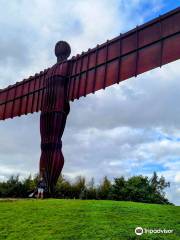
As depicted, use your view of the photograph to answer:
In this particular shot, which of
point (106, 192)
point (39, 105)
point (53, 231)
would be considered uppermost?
point (39, 105)

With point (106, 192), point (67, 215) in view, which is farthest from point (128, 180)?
point (67, 215)

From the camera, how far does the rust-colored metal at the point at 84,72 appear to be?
1717 cm

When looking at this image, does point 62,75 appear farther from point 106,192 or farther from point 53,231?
point 106,192

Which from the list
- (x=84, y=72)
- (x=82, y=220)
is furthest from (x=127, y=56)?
(x=82, y=220)

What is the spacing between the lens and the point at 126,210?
16.2 meters

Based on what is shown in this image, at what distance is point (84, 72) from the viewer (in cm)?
2059

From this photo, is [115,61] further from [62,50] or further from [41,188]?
[41,188]

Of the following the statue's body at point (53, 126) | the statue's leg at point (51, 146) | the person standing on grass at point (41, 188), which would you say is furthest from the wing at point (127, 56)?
the person standing on grass at point (41, 188)

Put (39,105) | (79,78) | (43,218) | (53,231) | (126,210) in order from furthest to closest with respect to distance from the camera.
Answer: (39,105), (79,78), (126,210), (43,218), (53,231)

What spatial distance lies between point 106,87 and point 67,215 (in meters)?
6.72

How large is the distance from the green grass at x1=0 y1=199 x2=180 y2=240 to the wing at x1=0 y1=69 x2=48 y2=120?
671cm

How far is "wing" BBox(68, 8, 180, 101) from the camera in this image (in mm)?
16891

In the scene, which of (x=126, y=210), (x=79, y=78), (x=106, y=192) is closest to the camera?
(x=126, y=210)

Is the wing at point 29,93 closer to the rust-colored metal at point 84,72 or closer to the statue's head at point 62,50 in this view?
the rust-colored metal at point 84,72
